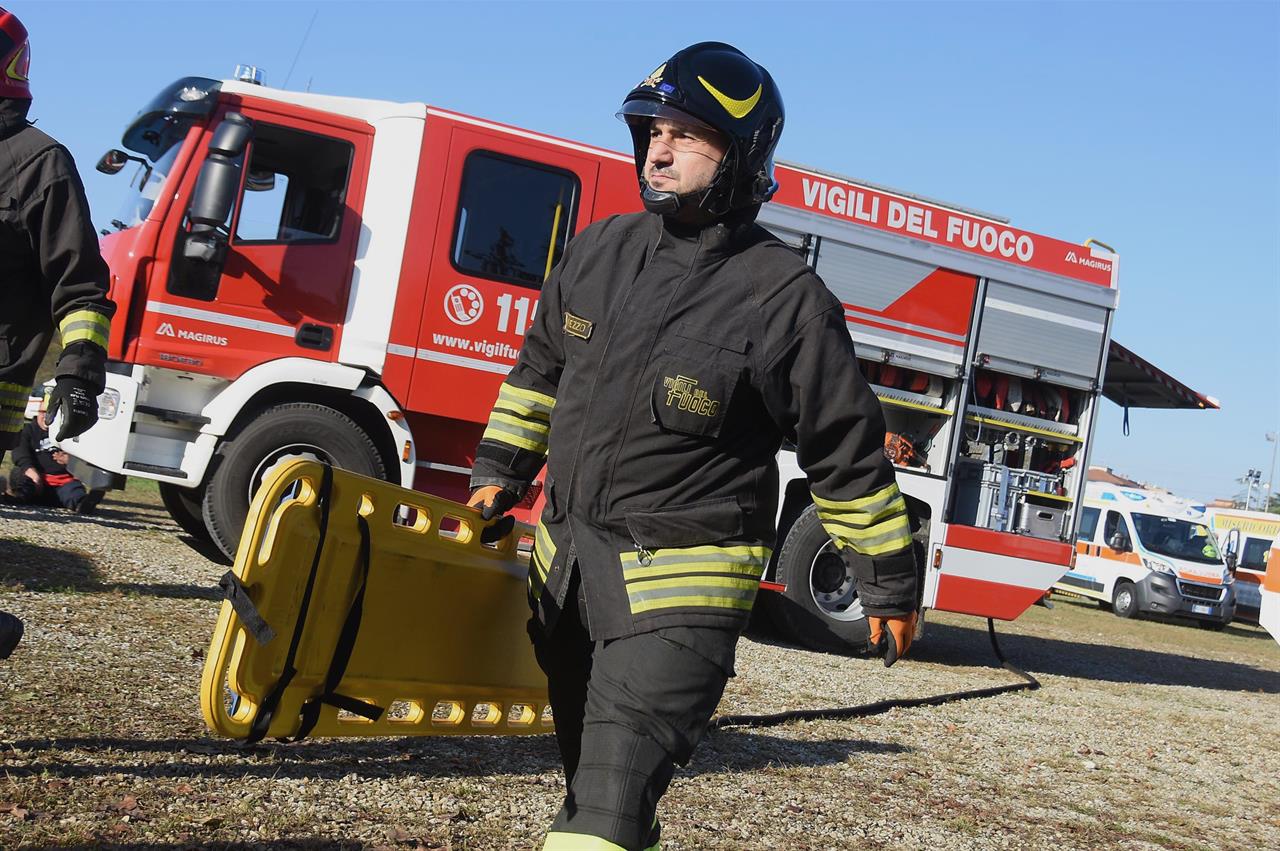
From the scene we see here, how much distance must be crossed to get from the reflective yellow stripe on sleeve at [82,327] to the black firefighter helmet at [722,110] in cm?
178

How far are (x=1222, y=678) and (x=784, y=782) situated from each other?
977 centimetres

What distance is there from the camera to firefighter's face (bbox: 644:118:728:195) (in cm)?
289

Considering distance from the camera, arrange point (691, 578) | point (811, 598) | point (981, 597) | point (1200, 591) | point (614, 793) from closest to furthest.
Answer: point (614, 793)
point (691, 578)
point (811, 598)
point (981, 597)
point (1200, 591)

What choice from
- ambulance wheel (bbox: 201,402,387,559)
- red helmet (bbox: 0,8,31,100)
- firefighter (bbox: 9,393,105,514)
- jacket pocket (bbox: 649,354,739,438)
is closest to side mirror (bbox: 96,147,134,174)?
ambulance wheel (bbox: 201,402,387,559)

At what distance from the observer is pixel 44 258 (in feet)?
11.8

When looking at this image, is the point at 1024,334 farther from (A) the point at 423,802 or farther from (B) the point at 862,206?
(A) the point at 423,802

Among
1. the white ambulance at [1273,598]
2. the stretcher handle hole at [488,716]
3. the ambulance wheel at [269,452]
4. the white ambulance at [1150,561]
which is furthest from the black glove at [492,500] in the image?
the white ambulance at [1150,561]

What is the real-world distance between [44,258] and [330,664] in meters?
1.47

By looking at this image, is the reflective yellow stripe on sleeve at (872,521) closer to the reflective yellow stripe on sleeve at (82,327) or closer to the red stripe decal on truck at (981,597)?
the reflective yellow stripe on sleeve at (82,327)

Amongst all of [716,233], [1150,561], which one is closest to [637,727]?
[716,233]

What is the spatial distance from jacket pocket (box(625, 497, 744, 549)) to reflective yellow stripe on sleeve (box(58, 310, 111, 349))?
6.18 feet

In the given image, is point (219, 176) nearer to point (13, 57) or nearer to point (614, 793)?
point (13, 57)

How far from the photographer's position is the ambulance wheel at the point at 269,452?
7324mm

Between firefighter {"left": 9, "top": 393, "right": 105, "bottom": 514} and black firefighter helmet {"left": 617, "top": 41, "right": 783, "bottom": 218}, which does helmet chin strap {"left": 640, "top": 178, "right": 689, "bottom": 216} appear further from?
firefighter {"left": 9, "top": 393, "right": 105, "bottom": 514}
